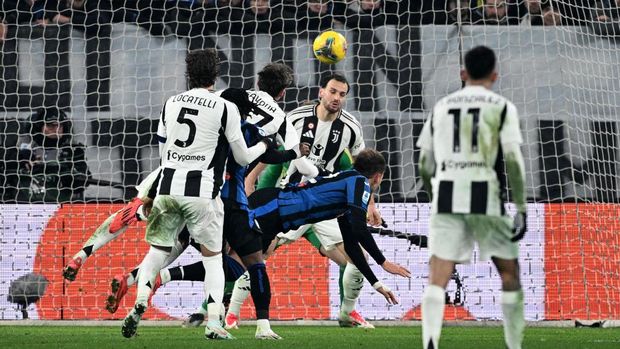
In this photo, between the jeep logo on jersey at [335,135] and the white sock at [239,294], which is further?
the jeep logo on jersey at [335,135]

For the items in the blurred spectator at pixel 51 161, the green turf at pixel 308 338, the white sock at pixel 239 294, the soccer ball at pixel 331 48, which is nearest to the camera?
the green turf at pixel 308 338

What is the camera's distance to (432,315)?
5.91m

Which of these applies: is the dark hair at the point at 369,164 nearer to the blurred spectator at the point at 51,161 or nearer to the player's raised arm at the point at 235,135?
the player's raised arm at the point at 235,135

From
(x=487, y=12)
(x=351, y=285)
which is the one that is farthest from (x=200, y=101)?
(x=487, y=12)

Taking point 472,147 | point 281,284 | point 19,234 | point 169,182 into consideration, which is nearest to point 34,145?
point 19,234

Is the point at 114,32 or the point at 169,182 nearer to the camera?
the point at 169,182

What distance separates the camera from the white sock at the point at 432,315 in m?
5.89

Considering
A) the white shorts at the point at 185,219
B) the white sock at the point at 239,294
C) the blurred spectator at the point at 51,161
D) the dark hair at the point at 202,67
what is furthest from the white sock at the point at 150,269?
the blurred spectator at the point at 51,161

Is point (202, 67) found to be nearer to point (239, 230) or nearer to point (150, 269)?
point (239, 230)

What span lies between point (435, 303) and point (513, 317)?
0.44m

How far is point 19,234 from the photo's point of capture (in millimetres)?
12383

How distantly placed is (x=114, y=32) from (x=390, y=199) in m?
3.63

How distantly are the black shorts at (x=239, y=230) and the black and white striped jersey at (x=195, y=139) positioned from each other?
0.52 metres

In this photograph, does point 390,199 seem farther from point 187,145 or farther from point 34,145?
point 187,145
